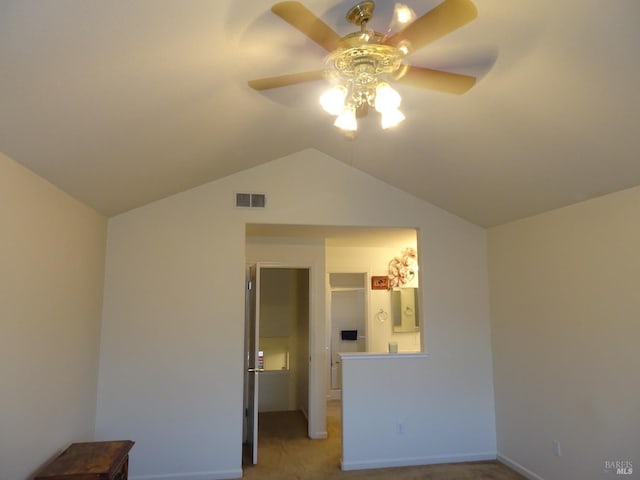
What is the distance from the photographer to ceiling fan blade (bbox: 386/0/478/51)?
1.42 metres

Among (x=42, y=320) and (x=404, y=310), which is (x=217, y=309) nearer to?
(x=42, y=320)

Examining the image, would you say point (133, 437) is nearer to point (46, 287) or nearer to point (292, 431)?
point (46, 287)

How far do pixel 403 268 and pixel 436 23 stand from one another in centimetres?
523

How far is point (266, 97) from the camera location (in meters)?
2.90

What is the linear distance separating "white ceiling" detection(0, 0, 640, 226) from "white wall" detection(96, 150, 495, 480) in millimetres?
491

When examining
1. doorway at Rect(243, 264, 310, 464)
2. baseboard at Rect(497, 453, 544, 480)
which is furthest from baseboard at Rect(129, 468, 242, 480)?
baseboard at Rect(497, 453, 544, 480)

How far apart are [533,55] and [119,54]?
1.89 m

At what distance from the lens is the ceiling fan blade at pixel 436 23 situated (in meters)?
1.42

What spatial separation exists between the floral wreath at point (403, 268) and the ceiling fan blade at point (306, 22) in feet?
16.1

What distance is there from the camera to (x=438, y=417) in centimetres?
444

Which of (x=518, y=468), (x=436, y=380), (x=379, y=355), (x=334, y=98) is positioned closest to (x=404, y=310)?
(x=436, y=380)

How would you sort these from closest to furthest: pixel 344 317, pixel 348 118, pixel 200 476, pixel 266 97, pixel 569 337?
pixel 348 118
pixel 266 97
pixel 569 337
pixel 200 476
pixel 344 317

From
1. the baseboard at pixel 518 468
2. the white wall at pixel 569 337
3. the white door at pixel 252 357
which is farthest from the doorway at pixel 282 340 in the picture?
the white wall at pixel 569 337

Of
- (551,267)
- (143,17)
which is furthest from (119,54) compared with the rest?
(551,267)
